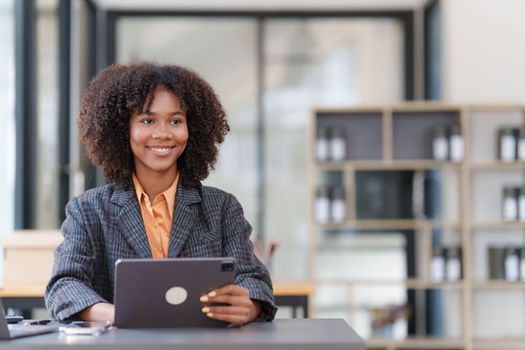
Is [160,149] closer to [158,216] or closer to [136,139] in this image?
[136,139]

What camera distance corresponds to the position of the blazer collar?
245 cm

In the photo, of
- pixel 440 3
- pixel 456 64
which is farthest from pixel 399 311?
pixel 440 3

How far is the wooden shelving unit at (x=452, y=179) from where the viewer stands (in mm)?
6125

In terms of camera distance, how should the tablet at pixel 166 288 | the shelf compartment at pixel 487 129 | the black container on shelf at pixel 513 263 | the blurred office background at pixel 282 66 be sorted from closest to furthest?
the tablet at pixel 166 288 < the black container on shelf at pixel 513 263 < the shelf compartment at pixel 487 129 < the blurred office background at pixel 282 66

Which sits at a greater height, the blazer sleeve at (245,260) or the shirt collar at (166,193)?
the shirt collar at (166,193)

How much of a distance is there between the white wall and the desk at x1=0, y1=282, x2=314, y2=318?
8.42 ft

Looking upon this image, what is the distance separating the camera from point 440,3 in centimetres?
690

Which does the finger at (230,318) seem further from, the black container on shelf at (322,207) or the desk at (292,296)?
the black container on shelf at (322,207)

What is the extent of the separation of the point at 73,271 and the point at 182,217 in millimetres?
305

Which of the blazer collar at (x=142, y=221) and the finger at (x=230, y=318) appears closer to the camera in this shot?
the finger at (x=230, y=318)

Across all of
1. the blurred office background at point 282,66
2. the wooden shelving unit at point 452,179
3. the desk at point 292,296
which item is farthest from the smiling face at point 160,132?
the blurred office background at point 282,66

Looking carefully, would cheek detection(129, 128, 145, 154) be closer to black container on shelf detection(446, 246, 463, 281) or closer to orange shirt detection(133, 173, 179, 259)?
orange shirt detection(133, 173, 179, 259)

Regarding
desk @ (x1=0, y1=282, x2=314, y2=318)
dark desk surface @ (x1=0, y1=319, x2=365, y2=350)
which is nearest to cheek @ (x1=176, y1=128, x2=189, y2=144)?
dark desk surface @ (x1=0, y1=319, x2=365, y2=350)

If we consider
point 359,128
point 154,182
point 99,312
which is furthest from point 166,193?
point 359,128
